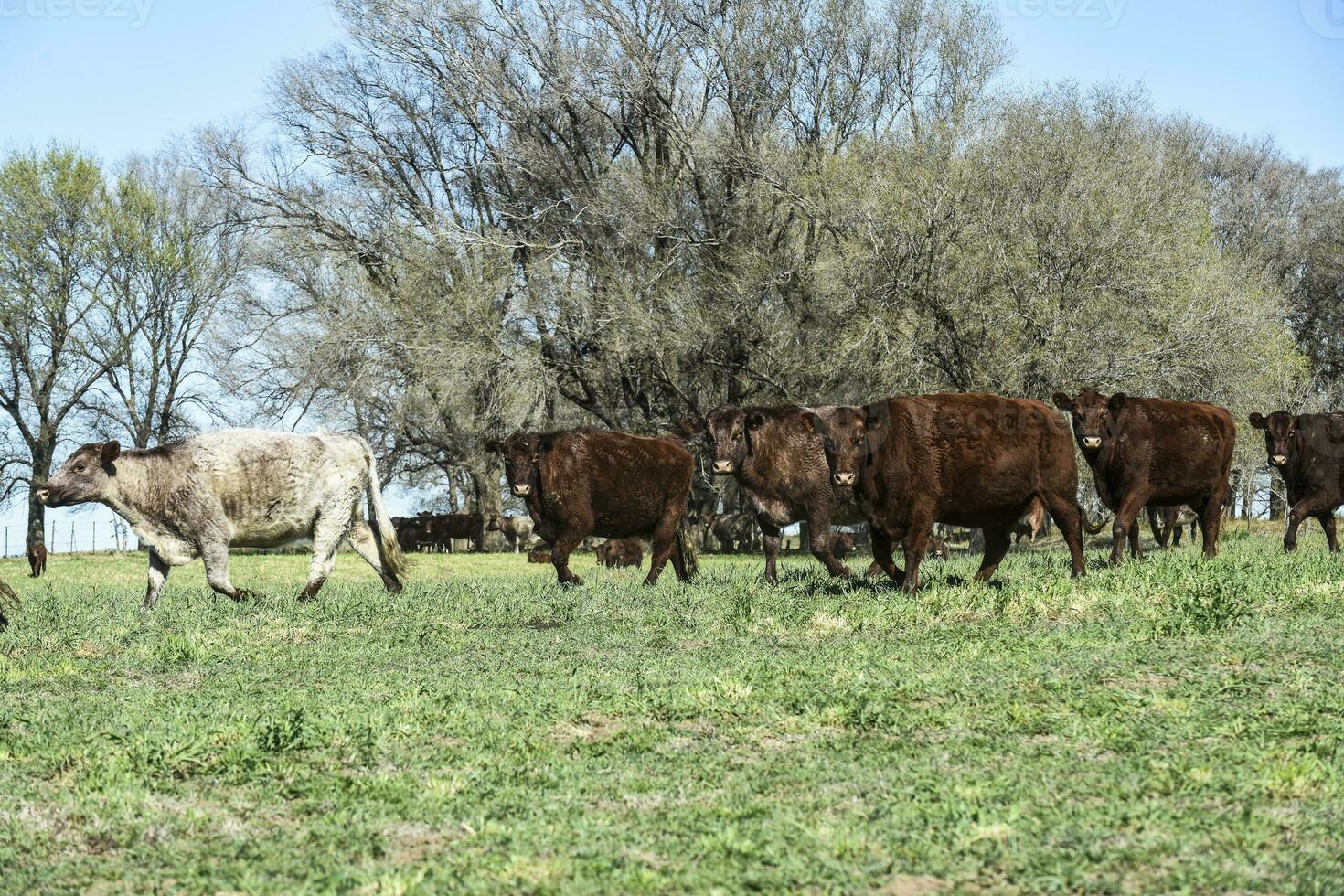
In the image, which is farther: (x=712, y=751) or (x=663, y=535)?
(x=663, y=535)

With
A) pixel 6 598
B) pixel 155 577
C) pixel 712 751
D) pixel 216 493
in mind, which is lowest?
pixel 712 751

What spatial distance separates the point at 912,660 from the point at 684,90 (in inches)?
1185

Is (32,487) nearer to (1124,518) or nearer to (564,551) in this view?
(564,551)

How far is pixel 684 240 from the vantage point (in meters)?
34.2

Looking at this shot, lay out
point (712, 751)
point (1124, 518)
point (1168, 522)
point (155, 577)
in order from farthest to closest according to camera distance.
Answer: point (1168, 522) < point (1124, 518) < point (155, 577) < point (712, 751)

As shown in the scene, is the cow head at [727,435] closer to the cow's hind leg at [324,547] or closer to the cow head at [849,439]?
the cow head at [849,439]

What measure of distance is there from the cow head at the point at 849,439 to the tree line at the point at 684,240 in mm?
16571

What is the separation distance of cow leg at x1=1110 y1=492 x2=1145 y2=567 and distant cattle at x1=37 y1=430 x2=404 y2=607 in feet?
28.8

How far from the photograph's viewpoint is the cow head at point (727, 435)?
15317 mm

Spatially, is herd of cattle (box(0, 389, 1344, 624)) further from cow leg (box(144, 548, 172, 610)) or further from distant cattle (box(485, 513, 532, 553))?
distant cattle (box(485, 513, 532, 553))

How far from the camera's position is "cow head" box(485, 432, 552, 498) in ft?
51.9

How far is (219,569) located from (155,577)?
2.24 feet

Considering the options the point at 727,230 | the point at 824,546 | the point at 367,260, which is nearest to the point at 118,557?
the point at 367,260

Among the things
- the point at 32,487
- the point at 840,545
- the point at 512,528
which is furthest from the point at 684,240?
the point at 32,487
